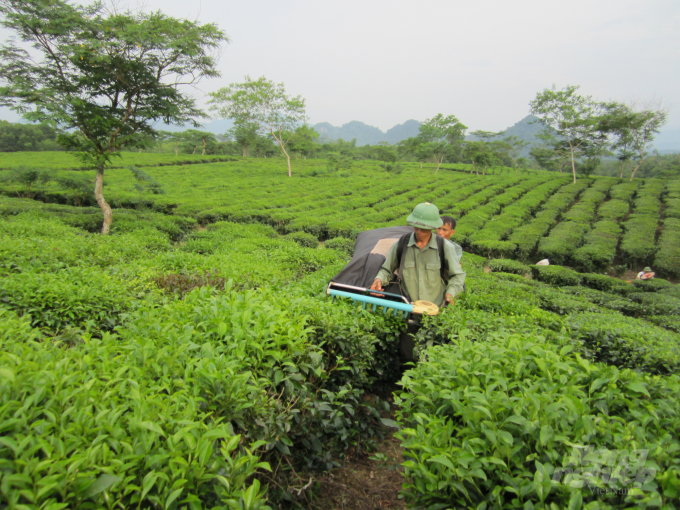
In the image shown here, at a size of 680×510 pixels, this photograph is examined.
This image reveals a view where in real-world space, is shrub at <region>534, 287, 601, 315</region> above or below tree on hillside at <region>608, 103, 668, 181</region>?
below

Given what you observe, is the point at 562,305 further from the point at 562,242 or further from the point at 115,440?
the point at 562,242

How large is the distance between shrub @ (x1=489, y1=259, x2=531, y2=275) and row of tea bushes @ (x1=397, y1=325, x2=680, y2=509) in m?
9.56

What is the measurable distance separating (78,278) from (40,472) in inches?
137

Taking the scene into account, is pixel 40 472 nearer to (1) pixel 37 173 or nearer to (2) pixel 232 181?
(1) pixel 37 173

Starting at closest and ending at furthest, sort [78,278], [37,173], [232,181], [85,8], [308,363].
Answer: [308,363], [78,278], [85,8], [37,173], [232,181]

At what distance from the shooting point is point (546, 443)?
1.38 metres

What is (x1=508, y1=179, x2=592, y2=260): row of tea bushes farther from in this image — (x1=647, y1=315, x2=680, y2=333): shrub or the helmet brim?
the helmet brim

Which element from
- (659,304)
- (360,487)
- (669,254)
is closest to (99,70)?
(360,487)

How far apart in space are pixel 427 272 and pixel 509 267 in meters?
8.24

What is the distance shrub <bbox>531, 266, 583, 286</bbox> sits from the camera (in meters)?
9.83

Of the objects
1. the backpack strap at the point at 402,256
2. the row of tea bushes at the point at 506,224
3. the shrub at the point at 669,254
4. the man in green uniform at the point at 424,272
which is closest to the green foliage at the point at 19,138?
the row of tea bushes at the point at 506,224

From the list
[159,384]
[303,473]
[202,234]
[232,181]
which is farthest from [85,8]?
[232,181]

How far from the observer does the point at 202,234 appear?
10094 millimetres

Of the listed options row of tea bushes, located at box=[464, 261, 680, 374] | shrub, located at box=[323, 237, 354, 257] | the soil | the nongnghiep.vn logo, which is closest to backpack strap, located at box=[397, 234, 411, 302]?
row of tea bushes, located at box=[464, 261, 680, 374]
